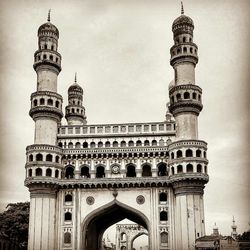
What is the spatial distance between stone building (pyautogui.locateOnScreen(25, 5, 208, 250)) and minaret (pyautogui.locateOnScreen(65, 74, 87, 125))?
1127cm

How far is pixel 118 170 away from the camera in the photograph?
44781 millimetres

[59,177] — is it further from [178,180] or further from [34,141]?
[178,180]

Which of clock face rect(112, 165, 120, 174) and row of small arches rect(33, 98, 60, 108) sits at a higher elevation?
row of small arches rect(33, 98, 60, 108)

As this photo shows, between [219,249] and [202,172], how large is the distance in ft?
31.7

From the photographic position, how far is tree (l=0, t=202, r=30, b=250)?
5441 cm

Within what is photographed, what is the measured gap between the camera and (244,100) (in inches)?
863

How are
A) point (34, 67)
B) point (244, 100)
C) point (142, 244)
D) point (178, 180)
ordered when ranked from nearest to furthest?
1. point (244, 100)
2. point (178, 180)
3. point (34, 67)
4. point (142, 244)

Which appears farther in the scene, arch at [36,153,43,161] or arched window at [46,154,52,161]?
arched window at [46,154,52,161]

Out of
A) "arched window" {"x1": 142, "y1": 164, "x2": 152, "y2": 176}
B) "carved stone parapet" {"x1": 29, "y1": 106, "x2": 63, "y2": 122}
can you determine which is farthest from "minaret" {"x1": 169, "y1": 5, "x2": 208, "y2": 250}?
"carved stone parapet" {"x1": 29, "y1": 106, "x2": 63, "y2": 122}

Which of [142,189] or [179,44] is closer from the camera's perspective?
[142,189]

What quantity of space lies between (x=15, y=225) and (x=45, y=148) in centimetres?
1554

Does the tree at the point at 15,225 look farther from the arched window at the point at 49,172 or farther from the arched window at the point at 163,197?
the arched window at the point at 163,197

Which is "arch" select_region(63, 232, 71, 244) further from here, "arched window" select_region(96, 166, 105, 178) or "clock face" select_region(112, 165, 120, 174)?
"clock face" select_region(112, 165, 120, 174)

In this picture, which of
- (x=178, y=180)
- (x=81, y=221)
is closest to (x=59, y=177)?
(x=81, y=221)
